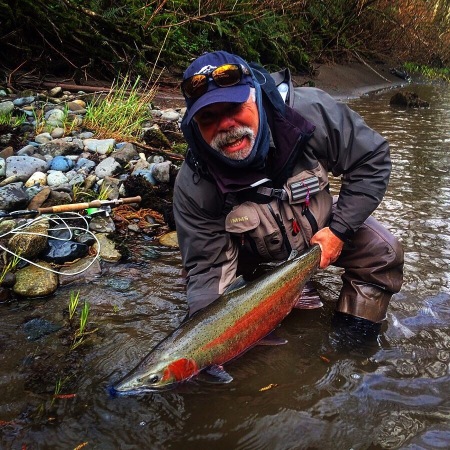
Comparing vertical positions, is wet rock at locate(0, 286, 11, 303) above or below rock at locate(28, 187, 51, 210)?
below

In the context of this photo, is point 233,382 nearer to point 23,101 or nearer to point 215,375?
point 215,375

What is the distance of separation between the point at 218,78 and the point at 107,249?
227 cm

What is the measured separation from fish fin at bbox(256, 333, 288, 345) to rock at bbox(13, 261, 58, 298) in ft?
6.04

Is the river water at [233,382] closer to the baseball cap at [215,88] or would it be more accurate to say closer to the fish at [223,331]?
the fish at [223,331]

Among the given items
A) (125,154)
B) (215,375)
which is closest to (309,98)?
(215,375)

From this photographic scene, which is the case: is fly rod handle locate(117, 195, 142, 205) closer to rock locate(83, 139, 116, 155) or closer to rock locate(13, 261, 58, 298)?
rock locate(83, 139, 116, 155)

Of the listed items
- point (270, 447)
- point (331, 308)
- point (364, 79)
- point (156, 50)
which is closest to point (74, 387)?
point (270, 447)

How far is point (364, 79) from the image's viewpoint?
17047 millimetres

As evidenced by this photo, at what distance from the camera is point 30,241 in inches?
161

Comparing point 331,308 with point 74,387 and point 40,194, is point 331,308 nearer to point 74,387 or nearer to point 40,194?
point 74,387

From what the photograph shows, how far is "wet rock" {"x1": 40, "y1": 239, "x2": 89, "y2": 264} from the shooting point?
425 centimetres

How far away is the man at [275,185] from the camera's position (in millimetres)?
2953

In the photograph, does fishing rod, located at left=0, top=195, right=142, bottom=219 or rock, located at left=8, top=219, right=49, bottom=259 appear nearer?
rock, located at left=8, top=219, right=49, bottom=259

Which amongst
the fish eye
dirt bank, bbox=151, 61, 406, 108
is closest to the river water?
the fish eye
